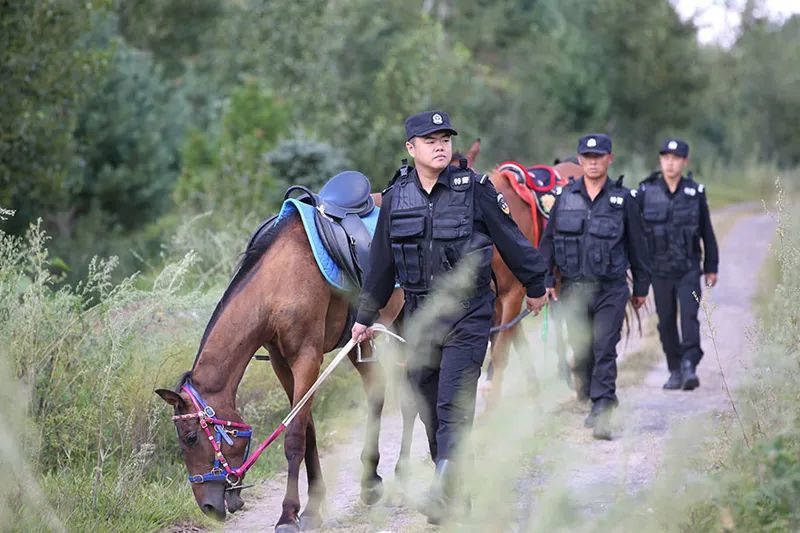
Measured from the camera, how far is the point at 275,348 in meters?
7.00

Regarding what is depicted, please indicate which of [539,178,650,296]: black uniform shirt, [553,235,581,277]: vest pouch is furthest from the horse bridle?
[553,235,581,277]: vest pouch

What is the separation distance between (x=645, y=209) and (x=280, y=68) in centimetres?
1831

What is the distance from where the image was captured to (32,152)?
15.3 metres

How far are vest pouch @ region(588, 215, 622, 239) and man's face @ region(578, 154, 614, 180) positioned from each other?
1.07ft

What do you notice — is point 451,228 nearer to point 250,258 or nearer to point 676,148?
point 250,258

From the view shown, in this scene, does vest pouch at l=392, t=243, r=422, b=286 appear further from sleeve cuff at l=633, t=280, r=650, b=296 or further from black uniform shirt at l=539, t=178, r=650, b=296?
sleeve cuff at l=633, t=280, r=650, b=296

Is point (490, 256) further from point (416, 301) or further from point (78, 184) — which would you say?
point (78, 184)

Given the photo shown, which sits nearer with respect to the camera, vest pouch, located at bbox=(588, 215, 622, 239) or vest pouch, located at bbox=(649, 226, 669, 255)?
vest pouch, located at bbox=(588, 215, 622, 239)

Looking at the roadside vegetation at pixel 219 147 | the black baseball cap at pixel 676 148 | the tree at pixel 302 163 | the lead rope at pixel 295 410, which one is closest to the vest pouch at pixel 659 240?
the black baseball cap at pixel 676 148

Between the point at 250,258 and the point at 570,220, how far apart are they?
331 centimetres

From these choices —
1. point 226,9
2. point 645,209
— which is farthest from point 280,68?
point 645,209

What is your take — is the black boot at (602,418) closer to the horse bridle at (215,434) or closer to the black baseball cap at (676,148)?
the black baseball cap at (676,148)

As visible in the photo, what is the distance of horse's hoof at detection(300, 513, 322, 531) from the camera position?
6.67 metres

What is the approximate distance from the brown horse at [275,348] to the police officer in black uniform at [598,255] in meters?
2.62
